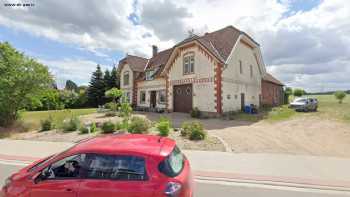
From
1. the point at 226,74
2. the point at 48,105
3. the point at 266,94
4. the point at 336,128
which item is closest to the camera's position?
the point at 336,128

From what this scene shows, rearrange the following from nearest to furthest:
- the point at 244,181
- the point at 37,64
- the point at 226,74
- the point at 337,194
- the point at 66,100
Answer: the point at 337,194 < the point at 244,181 < the point at 37,64 < the point at 226,74 < the point at 66,100

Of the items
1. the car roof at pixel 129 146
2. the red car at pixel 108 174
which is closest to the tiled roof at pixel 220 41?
the car roof at pixel 129 146

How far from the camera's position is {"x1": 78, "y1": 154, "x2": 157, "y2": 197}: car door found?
10.2 ft

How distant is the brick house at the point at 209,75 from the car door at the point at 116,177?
666 inches

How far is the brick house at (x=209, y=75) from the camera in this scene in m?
19.9

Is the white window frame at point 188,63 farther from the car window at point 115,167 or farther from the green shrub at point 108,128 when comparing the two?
the car window at point 115,167

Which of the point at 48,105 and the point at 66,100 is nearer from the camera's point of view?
the point at 48,105

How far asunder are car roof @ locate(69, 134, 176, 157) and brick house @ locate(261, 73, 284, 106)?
27201 mm

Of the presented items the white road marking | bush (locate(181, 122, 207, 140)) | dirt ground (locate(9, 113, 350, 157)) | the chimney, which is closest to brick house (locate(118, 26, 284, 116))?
the chimney

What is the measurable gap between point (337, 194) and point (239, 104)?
57.8ft

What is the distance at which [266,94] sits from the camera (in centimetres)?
2964

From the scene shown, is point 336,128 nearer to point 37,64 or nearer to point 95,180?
point 95,180

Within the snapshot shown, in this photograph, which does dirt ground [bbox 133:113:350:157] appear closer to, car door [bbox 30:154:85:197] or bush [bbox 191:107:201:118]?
car door [bbox 30:154:85:197]

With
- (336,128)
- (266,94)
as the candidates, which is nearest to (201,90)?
(336,128)
